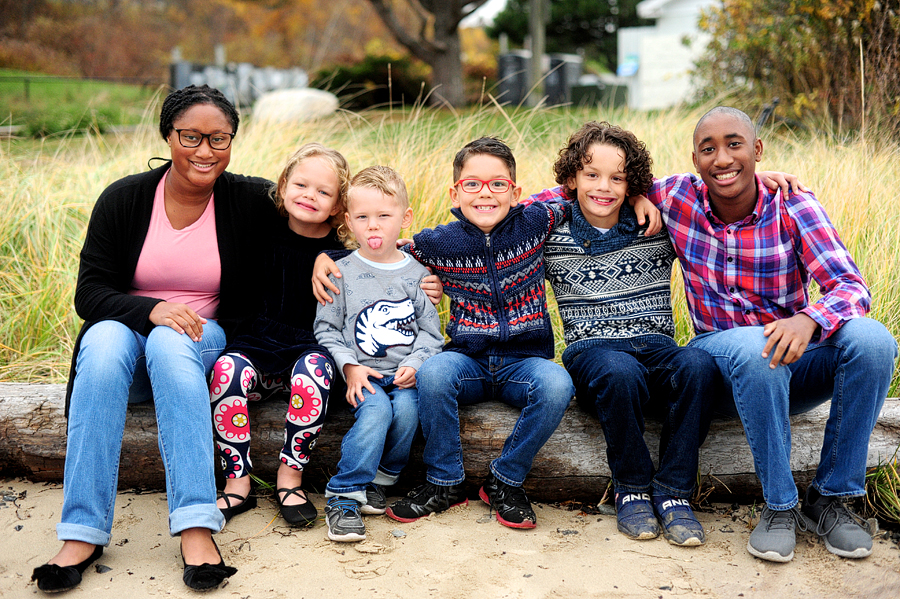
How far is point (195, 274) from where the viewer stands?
2.84 m

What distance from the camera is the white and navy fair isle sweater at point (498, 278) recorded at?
9.21 feet

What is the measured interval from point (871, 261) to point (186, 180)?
3232 mm

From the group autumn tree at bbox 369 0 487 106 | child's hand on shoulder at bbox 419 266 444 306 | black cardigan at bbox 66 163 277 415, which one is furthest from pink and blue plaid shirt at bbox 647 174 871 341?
autumn tree at bbox 369 0 487 106

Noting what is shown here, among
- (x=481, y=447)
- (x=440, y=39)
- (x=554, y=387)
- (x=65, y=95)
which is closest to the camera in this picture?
(x=554, y=387)

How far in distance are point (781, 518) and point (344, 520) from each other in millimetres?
1452

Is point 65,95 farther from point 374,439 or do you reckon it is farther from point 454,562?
point 454,562

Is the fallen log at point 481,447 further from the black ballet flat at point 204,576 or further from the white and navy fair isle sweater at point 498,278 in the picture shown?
the black ballet flat at point 204,576

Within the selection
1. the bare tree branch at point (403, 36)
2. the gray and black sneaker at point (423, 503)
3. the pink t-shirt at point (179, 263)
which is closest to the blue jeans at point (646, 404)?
the gray and black sneaker at point (423, 503)

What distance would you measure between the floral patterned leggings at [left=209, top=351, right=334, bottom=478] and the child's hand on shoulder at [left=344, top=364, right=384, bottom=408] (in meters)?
0.06

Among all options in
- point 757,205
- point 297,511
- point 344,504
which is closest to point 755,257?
point 757,205

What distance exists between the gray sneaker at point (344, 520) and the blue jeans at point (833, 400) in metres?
1.34

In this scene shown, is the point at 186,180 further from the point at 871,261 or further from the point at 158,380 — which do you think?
the point at 871,261

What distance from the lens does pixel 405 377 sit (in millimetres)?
2689

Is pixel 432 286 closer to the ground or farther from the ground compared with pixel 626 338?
farther from the ground
